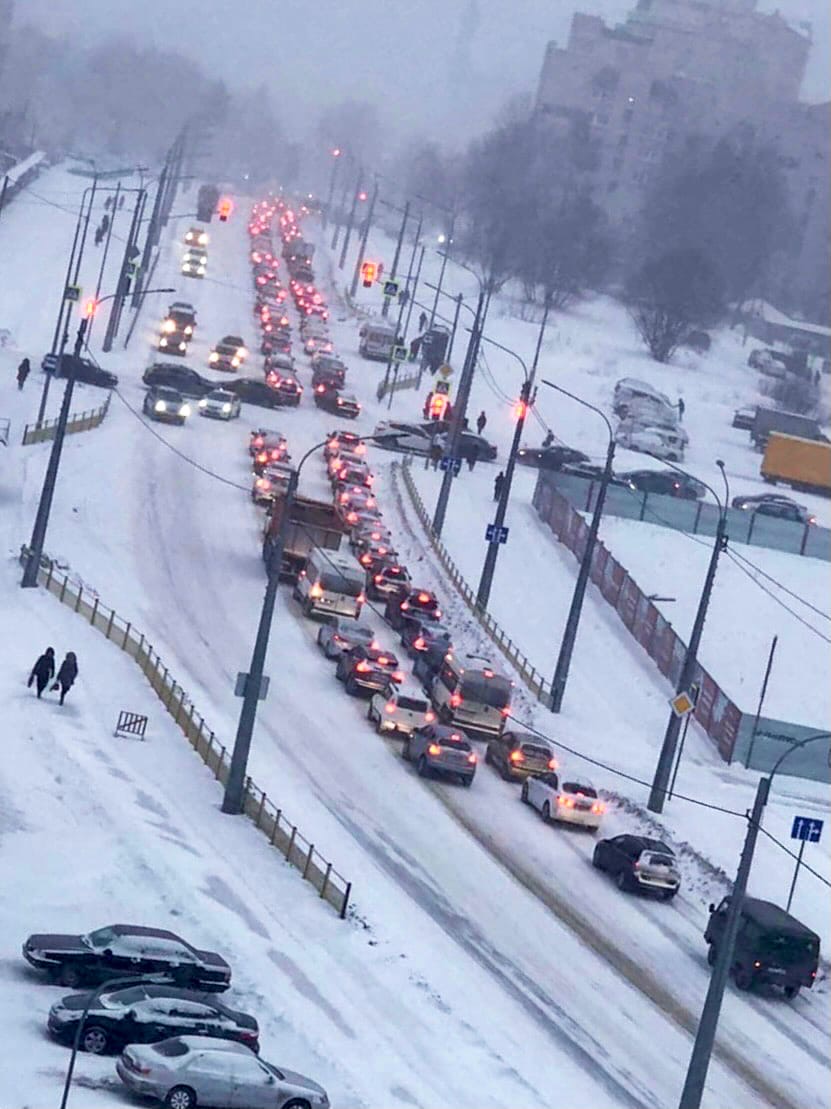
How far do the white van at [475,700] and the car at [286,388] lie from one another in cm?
3306

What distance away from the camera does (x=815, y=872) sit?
37406 mm

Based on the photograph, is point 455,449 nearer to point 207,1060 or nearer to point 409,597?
point 409,597

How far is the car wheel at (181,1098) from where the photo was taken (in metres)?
20.8

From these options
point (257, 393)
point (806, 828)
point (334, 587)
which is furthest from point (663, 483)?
point (806, 828)

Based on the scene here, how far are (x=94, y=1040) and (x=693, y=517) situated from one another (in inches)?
1751

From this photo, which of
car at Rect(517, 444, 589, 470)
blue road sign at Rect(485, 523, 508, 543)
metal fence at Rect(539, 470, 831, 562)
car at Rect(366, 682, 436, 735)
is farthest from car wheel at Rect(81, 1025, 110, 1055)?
car at Rect(517, 444, 589, 470)

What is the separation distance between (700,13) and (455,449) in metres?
137

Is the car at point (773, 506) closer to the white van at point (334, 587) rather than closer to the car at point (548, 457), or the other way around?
the car at point (548, 457)

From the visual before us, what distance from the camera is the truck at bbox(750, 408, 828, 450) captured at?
92000 mm

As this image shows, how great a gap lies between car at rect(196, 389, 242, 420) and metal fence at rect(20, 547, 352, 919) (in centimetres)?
2278

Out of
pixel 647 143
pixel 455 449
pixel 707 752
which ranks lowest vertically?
pixel 707 752

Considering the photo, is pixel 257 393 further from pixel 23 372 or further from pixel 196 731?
pixel 196 731

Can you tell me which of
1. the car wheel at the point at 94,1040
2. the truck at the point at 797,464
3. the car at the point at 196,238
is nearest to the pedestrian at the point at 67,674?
the car wheel at the point at 94,1040

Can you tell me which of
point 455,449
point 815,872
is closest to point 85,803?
point 815,872
